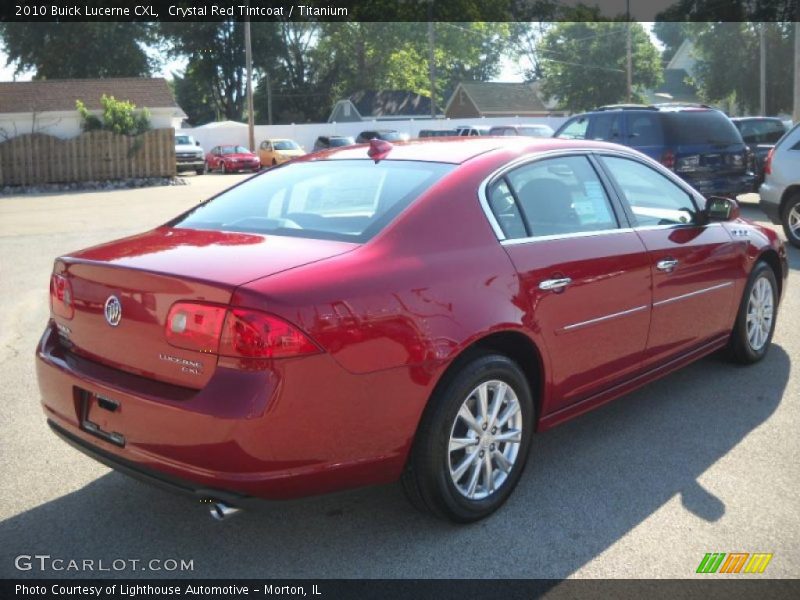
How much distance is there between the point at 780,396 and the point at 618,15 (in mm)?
76741

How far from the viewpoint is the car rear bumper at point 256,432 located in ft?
9.53

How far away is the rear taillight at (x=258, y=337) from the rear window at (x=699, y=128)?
11.2 metres

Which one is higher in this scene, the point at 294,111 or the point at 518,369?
the point at 294,111

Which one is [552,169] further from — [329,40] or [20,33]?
[329,40]

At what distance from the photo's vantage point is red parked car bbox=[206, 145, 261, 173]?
130 feet

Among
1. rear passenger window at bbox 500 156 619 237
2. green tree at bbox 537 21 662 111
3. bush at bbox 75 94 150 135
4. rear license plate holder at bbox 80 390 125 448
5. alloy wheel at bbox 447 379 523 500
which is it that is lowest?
alloy wheel at bbox 447 379 523 500

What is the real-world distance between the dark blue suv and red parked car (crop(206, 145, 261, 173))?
92.7ft

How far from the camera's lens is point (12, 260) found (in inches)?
448

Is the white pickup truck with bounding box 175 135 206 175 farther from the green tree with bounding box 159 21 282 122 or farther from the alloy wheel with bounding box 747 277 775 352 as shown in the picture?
the alloy wheel with bounding box 747 277 775 352

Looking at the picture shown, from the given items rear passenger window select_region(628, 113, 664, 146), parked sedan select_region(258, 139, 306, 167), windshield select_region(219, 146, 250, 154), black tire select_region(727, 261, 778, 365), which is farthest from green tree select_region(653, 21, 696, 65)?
black tire select_region(727, 261, 778, 365)

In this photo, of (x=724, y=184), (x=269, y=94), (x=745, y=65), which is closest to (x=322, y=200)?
(x=724, y=184)

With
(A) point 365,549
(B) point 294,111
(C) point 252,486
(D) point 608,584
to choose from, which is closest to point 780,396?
(D) point 608,584

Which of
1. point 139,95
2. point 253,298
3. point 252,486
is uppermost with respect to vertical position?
point 139,95

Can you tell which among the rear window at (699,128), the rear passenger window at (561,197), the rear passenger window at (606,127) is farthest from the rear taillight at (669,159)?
the rear passenger window at (561,197)
